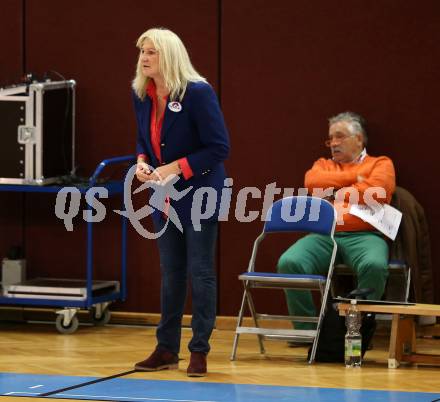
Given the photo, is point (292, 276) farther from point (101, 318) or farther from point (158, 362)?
point (101, 318)

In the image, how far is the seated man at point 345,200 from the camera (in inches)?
259

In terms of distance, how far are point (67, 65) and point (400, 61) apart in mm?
Result: 2136

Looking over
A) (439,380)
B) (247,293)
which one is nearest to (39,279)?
(247,293)

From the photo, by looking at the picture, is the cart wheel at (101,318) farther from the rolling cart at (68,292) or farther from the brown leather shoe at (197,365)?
the brown leather shoe at (197,365)

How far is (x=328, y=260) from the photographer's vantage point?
262 inches

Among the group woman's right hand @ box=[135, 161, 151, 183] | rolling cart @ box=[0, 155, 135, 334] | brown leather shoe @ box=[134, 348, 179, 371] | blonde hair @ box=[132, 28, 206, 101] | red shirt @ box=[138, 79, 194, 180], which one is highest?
blonde hair @ box=[132, 28, 206, 101]

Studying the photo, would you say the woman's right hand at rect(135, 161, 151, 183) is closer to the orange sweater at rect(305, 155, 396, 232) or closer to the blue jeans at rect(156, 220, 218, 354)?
the blue jeans at rect(156, 220, 218, 354)

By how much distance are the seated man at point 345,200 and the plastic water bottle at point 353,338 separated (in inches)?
18.0

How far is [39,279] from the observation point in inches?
296

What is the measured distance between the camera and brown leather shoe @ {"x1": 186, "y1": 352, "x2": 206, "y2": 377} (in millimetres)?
5516

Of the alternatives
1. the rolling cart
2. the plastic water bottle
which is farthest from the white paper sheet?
the rolling cart

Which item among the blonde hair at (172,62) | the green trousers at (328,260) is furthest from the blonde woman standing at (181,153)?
the green trousers at (328,260)

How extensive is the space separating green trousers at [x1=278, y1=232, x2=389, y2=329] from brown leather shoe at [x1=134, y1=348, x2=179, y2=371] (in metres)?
1.15

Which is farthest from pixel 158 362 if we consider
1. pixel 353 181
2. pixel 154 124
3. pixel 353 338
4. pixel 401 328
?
pixel 353 181
